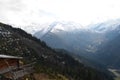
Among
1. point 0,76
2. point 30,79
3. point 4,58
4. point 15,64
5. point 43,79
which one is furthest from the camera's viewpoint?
point 43,79

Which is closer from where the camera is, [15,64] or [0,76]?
[0,76]

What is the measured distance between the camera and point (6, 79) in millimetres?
40719

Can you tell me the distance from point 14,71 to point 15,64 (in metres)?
4.41

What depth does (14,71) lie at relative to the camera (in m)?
44.7

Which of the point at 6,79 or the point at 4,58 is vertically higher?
the point at 4,58

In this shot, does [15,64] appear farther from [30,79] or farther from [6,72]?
[30,79]

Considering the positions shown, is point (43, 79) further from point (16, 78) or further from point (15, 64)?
point (16, 78)

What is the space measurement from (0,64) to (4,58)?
3.97ft

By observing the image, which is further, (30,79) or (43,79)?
(43,79)

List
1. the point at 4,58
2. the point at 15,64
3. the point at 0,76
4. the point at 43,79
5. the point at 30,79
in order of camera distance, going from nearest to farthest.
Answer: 1. the point at 0,76
2. the point at 4,58
3. the point at 15,64
4. the point at 30,79
5. the point at 43,79

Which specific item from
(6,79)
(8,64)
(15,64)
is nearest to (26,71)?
(15,64)

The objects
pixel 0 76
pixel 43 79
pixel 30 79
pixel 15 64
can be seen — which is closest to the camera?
pixel 0 76

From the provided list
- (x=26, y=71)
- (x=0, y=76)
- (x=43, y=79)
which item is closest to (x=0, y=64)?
(x=0, y=76)

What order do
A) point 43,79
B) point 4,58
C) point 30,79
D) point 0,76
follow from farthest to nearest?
1. point 43,79
2. point 30,79
3. point 4,58
4. point 0,76
